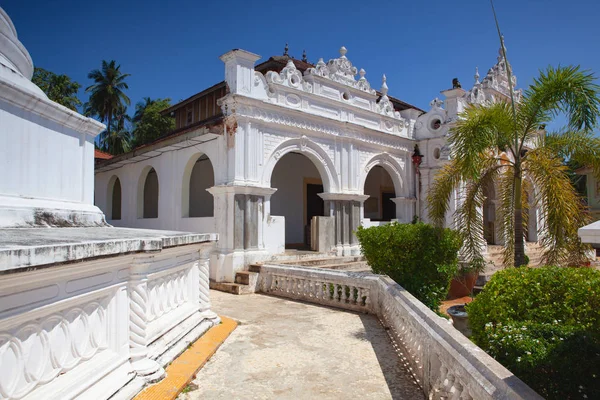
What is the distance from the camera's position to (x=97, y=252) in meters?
2.85

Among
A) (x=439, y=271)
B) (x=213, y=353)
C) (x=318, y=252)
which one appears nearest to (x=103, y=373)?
(x=213, y=353)

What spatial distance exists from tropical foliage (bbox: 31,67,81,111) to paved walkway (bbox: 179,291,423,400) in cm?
2562

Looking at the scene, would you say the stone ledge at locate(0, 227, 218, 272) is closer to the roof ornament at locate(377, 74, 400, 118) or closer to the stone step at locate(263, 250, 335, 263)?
the stone step at locate(263, 250, 335, 263)

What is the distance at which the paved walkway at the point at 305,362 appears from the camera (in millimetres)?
3967

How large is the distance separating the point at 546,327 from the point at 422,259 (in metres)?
3.62

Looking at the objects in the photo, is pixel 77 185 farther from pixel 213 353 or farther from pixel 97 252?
pixel 97 252

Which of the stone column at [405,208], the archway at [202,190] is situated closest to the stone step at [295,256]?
the stone column at [405,208]

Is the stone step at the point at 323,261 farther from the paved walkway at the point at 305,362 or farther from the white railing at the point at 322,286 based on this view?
the paved walkway at the point at 305,362

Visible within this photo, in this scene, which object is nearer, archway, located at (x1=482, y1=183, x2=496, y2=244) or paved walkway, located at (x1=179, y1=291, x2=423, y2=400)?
paved walkway, located at (x1=179, y1=291, x2=423, y2=400)

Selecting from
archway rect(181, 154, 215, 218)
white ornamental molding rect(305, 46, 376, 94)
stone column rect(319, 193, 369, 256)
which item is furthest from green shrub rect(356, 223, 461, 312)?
archway rect(181, 154, 215, 218)

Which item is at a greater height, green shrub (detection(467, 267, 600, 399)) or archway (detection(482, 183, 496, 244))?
archway (detection(482, 183, 496, 244))

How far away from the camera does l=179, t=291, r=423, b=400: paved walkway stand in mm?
3967

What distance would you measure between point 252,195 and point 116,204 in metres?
10.0

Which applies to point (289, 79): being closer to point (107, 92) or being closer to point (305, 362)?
point (305, 362)
